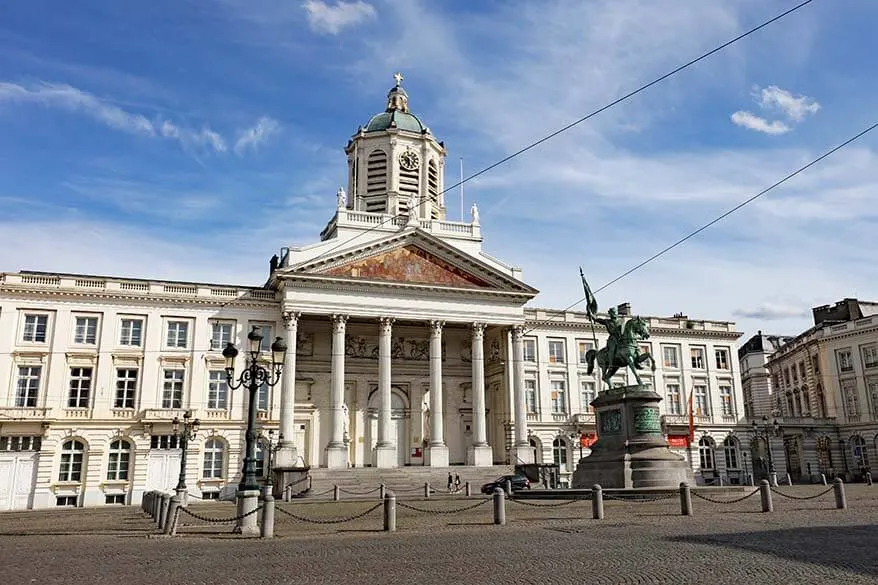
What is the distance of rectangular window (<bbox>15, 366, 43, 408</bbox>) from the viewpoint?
138ft

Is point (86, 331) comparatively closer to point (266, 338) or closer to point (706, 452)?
point (266, 338)

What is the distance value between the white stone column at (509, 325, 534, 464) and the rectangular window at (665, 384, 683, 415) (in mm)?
14680

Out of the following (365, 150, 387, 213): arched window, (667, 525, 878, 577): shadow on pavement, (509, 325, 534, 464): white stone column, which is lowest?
(667, 525, 878, 577): shadow on pavement

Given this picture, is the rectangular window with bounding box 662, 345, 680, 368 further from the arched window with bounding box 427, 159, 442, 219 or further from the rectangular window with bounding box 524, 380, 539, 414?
the arched window with bounding box 427, 159, 442, 219

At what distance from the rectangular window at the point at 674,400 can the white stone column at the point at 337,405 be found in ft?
89.3

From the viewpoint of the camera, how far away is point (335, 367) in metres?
44.8

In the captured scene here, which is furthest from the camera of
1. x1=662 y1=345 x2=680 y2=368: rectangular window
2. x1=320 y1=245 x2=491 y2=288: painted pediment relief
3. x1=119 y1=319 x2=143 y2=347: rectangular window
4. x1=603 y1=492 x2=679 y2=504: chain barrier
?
x1=662 y1=345 x2=680 y2=368: rectangular window

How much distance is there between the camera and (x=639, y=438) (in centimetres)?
2862

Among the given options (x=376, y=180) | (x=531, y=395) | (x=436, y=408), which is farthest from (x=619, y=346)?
(x=376, y=180)

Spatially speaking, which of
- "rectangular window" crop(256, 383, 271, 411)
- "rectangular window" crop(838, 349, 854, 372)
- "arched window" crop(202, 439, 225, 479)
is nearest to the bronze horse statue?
"rectangular window" crop(256, 383, 271, 411)

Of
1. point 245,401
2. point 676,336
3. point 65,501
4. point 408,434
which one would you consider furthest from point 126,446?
point 676,336

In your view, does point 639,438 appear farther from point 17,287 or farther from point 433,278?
point 17,287

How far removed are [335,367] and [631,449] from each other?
70.8ft

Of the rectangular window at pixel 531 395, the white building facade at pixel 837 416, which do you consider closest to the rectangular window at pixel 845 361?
the white building facade at pixel 837 416
